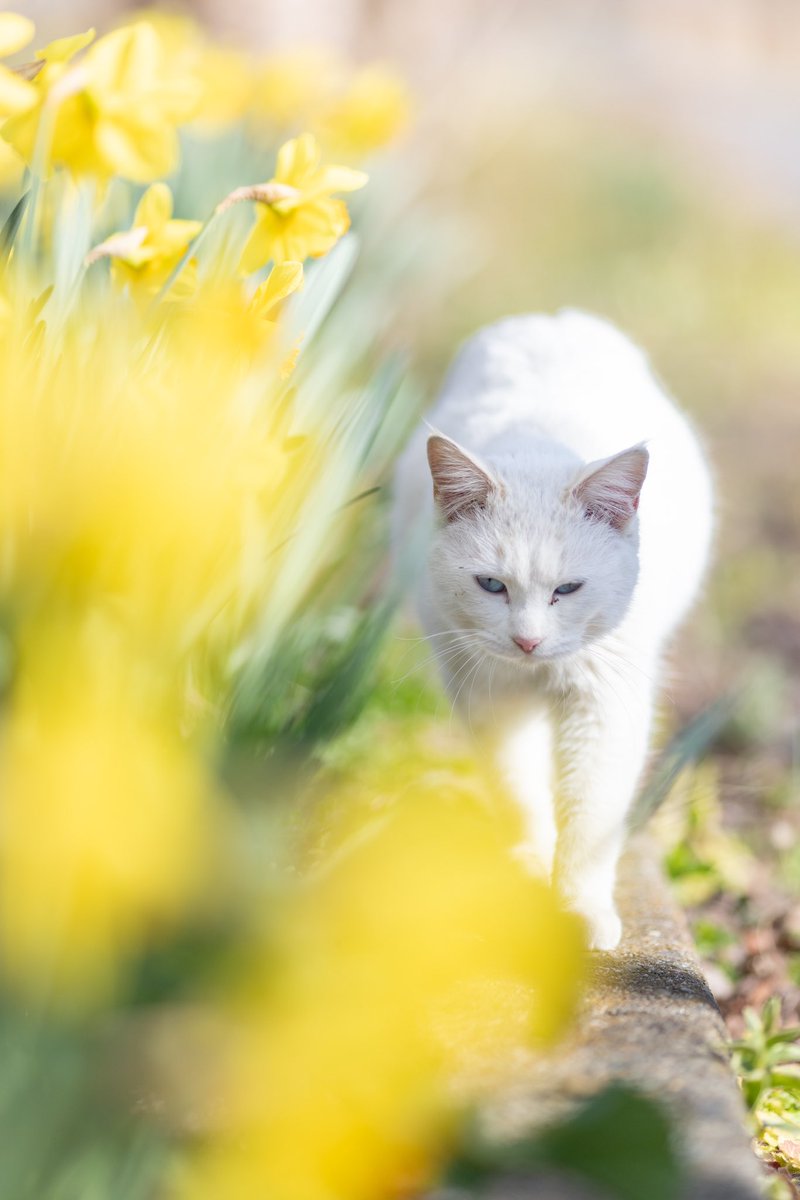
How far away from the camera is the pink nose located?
5.50ft

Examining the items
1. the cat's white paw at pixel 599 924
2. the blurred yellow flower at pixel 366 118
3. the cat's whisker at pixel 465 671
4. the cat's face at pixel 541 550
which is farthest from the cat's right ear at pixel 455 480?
the blurred yellow flower at pixel 366 118

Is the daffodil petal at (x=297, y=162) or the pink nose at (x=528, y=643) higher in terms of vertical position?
the daffodil petal at (x=297, y=162)

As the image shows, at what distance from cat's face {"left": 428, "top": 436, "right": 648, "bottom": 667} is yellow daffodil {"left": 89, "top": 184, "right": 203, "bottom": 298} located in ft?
1.65

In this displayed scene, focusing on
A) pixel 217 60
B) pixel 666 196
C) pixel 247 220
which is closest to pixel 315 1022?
pixel 247 220

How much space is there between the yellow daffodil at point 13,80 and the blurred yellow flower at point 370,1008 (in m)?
0.75

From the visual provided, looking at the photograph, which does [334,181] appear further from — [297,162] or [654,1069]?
[654,1069]

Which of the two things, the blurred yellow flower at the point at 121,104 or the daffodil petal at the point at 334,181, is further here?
the daffodil petal at the point at 334,181

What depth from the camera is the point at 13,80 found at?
1088 mm

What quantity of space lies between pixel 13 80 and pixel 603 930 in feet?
4.08

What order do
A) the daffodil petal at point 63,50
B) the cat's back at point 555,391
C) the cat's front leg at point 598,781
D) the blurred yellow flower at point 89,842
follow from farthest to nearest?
1. the cat's back at point 555,391
2. the cat's front leg at point 598,781
3. the daffodil petal at point 63,50
4. the blurred yellow flower at point 89,842

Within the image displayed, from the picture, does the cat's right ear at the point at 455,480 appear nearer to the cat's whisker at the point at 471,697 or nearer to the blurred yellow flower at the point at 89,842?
the cat's whisker at the point at 471,697

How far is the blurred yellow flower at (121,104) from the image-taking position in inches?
42.2

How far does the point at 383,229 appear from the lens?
3172mm

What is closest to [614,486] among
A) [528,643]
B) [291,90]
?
[528,643]
